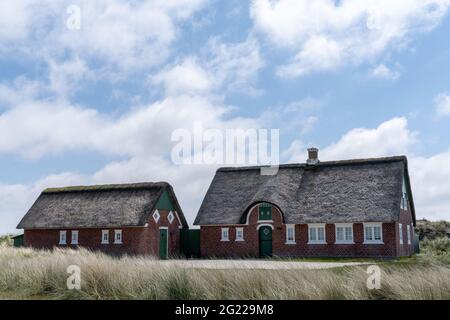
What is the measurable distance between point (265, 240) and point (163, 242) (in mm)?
7583

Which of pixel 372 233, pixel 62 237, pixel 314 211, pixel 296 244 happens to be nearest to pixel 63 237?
pixel 62 237

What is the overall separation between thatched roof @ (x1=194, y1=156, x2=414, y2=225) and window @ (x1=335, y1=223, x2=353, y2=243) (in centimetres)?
58

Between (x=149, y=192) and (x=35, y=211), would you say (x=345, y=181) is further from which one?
(x=35, y=211)

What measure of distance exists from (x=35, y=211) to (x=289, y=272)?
1321 inches

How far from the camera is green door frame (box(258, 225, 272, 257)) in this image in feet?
119

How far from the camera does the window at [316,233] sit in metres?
34.9

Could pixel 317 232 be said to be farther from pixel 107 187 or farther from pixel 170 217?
pixel 107 187

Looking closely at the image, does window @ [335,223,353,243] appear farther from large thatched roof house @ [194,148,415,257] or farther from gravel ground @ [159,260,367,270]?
gravel ground @ [159,260,367,270]

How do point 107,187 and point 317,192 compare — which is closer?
point 317,192

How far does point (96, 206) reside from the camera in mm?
39812

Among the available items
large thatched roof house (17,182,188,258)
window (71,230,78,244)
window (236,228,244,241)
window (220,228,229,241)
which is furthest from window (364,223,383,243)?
window (71,230,78,244)
